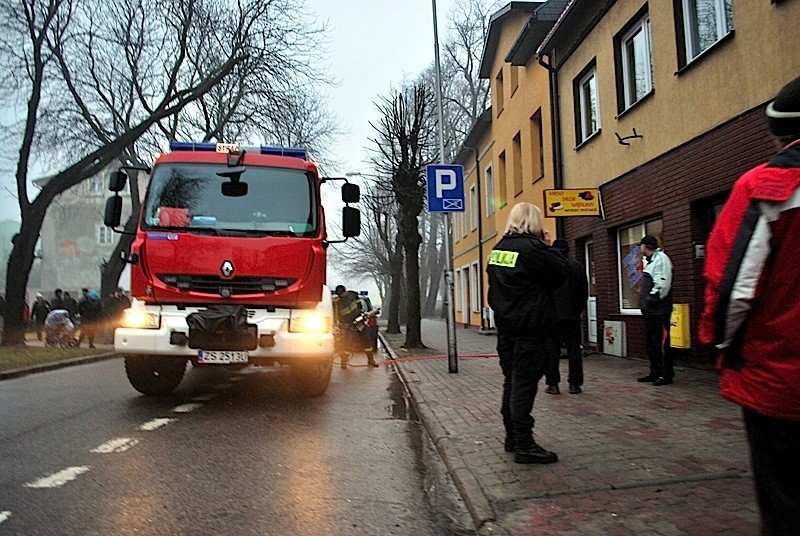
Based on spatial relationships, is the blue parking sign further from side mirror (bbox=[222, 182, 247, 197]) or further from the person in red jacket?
the person in red jacket

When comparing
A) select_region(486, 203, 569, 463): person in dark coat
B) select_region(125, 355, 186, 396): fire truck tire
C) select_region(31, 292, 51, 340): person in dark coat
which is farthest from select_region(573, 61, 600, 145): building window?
select_region(31, 292, 51, 340): person in dark coat

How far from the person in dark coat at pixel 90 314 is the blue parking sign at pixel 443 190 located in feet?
41.0

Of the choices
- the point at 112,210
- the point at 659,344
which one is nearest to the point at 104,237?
the point at 112,210

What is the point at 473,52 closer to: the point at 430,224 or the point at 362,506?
the point at 430,224

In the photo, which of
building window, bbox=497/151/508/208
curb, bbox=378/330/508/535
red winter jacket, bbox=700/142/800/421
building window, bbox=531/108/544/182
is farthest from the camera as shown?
building window, bbox=497/151/508/208

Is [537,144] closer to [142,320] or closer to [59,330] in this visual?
[142,320]

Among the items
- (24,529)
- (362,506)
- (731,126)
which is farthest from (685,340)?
(24,529)

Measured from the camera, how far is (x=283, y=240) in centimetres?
799

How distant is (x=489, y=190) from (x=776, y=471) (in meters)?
24.2

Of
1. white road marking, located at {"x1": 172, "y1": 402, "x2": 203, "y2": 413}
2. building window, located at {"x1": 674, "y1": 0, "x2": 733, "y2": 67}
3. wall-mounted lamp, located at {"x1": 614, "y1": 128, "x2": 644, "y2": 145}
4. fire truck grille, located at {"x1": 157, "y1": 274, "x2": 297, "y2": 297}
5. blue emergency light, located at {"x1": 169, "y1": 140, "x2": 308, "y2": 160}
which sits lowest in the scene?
white road marking, located at {"x1": 172, "y1": 402, "x2": 203, "y2": 413}

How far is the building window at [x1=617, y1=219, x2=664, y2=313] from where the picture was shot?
11.8 m

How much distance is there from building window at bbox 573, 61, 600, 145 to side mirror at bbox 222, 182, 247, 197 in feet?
26.1

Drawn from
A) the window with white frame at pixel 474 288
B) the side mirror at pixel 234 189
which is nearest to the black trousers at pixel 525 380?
the side mirror at pixel 234 189

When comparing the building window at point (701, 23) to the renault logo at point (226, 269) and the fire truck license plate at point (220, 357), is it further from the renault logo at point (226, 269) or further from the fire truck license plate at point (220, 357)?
the fire truck license plate at point (220, 357)
